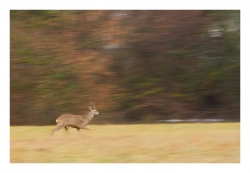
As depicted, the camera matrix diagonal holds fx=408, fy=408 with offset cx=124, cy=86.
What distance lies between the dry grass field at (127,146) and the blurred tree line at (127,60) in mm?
4755

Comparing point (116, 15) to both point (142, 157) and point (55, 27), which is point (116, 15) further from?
point (142, 157)

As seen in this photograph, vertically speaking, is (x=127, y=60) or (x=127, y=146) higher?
(x=127, y=60)

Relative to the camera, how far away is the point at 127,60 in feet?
52.3

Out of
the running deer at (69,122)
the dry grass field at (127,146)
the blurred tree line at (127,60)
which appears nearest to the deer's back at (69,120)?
the running deer at (69,122)

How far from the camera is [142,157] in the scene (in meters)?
8.62

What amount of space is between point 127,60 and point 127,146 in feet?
23.3

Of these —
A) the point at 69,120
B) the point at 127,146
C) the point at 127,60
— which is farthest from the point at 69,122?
the point at 127,60

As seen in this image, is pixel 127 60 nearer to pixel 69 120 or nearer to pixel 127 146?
pixel 69 120

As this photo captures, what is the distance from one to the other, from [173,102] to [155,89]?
0.87 m

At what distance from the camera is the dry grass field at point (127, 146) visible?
28.1 ft

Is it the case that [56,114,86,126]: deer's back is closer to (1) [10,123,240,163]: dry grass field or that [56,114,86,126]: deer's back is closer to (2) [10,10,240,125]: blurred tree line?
(1) [10,123,240,163]: dry grass field

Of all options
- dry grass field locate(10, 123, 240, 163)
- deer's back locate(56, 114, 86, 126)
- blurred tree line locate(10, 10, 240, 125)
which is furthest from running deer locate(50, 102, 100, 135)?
blurred tree line locate(10, 10, 240, 125)

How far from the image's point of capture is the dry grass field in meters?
8.57

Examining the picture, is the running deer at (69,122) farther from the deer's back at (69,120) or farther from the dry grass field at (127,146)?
the dry grass field at (127,146)
